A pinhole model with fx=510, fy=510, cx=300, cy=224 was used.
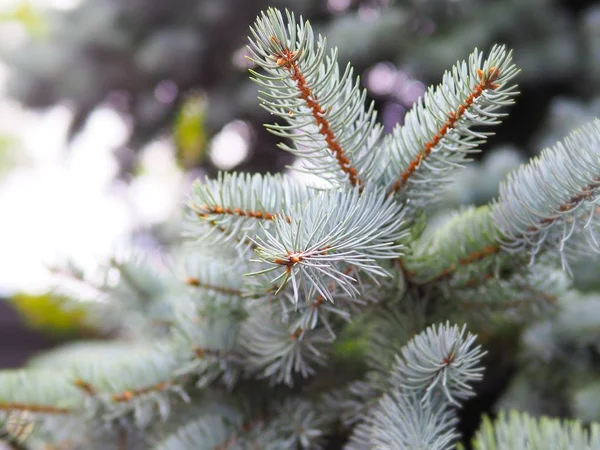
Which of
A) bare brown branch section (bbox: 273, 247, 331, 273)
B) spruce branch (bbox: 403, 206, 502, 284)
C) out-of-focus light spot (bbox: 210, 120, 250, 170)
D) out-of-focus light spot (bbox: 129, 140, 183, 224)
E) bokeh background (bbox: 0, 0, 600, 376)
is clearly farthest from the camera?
out-of-focus light spot (bbox: 129, 140, 183, 224)

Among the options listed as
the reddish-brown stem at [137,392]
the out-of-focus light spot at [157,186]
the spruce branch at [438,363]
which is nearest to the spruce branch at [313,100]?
the spruce branch at [438,363]

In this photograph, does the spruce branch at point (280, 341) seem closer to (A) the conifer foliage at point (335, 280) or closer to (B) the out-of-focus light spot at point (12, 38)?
(A) the conifer foliage at point (335, 280)

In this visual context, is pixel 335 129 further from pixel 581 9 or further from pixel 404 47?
pixel 581 9

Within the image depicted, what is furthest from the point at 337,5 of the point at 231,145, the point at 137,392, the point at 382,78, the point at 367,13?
the point at 137,392

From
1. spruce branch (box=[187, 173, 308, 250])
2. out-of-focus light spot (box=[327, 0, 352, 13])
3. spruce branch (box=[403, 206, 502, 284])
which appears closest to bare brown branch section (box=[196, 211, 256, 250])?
spruce branch (box=[187, 173, 308, 250])

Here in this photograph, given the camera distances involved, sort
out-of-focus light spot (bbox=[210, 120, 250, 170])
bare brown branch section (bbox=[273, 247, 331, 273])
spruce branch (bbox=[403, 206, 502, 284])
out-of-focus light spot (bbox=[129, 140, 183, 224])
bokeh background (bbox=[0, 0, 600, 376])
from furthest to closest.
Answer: out-of-focus light spot (bbox=[129, 140, 183, 224]), out-of-focus light spot (bbox=[210, 120, 250, 170]), bokeh background (bbox=[0, 0, 600, 376]), spruce branch (bbox=[403, 206, 502, 284]), bare brown branch section (bbox=[273, 247, 331, 273])

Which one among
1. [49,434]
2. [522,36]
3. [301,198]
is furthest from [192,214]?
[522,36]

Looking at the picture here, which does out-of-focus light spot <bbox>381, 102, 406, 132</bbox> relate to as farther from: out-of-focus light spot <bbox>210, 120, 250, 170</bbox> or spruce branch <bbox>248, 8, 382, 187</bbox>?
spruce branch <bbox>248, 8, 382, 187</bbox>

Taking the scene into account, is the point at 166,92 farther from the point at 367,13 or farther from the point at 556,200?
the point at 556,200
